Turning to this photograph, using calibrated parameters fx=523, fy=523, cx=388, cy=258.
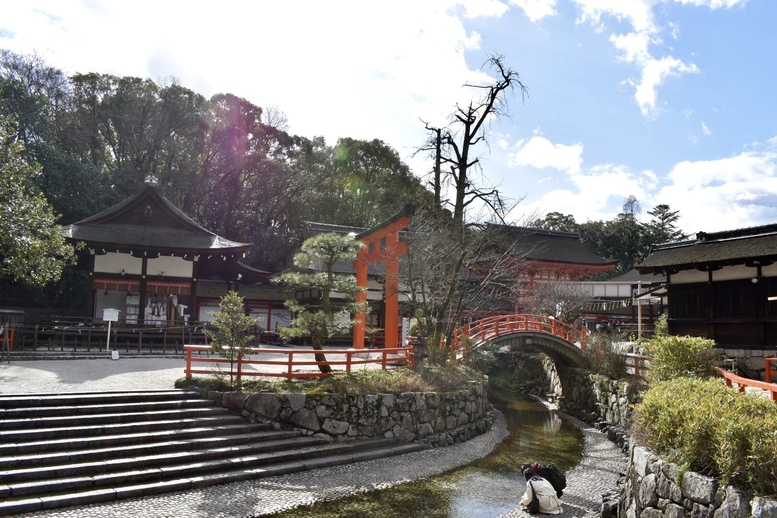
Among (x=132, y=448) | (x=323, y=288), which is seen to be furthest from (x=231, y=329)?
(x=132, y=448)

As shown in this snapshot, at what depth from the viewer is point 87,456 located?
9.19 meters

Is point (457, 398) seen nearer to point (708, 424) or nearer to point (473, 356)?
point (473, 356)

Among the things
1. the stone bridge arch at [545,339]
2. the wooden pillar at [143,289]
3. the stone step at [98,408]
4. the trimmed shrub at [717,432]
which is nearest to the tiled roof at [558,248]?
the stone bridge arch at [545,339]

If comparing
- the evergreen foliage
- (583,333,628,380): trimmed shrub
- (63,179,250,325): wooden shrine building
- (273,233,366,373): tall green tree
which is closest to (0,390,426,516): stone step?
the evergreen foliage

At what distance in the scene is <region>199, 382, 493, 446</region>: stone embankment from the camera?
1216 cm

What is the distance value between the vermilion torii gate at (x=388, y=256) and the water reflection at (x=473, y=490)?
6.29 m

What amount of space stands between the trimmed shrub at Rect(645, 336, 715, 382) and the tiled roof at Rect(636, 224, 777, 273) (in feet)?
19.0

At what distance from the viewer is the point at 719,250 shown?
61.4ft

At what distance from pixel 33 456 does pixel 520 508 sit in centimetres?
850

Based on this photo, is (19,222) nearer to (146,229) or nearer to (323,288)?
(146,229)

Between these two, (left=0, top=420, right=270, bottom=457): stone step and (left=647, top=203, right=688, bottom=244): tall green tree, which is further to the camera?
(left=647, top=203, right=688, bottom=244): tall green tree

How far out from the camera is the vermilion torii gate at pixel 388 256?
18.6m

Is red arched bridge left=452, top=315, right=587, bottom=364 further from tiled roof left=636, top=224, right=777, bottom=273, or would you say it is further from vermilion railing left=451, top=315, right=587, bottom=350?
tiled roof left=636, top=224, right=777, bottom=273

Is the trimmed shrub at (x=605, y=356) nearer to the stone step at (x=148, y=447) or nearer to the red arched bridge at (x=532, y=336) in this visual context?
the red arched bridge at (x=532, y=336)
